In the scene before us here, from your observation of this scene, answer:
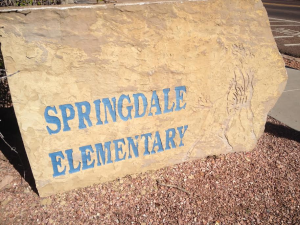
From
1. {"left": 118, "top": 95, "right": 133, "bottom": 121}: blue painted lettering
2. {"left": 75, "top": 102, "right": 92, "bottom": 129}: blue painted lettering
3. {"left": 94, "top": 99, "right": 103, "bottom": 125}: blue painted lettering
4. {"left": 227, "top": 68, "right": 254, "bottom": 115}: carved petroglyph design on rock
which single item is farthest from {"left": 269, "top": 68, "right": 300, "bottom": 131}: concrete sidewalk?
{"left": 75, "top": 102, "right": 92, "bottom": 129}: blue painted lettering

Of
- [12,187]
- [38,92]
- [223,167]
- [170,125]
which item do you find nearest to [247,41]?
[170,125]

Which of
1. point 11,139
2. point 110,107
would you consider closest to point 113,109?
point 110,107

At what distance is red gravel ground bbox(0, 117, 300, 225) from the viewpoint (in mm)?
2615

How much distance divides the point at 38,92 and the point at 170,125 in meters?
1.36

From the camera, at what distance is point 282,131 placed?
13.2 feet

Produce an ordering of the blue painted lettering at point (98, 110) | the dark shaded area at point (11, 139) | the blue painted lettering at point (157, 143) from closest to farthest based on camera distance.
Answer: the blue painted lettering at point (98, 110)
the blue painted lettering at point (157, 143)
the dark shaded area at point (11, 139)

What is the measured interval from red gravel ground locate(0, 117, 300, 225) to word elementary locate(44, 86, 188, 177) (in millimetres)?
290

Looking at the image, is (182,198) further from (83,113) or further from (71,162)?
(83,113)

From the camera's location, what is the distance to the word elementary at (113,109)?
2.58 meters

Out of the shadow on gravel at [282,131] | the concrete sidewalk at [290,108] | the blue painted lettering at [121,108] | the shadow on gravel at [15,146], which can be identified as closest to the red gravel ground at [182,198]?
the shadow on gravel at [15,146]

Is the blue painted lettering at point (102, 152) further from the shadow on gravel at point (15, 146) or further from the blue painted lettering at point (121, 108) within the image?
the shadow on gravel at point (15, 146)

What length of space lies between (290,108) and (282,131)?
0.74 meters

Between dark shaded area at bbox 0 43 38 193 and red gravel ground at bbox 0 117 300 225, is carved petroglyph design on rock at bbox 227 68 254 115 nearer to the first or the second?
red gravel ground at bbox 0 117 300 225

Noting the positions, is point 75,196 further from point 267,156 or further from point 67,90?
point 267,156
